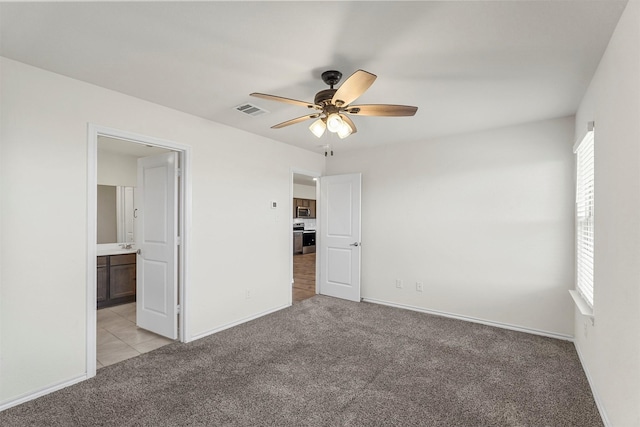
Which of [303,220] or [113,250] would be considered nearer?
[113,250]

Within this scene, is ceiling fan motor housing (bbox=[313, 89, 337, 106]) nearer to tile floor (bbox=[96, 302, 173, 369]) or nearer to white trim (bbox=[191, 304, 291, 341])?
white trim (bbox=[191, 304, 291, 341])

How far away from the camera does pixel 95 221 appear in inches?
104

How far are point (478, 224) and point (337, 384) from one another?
2.60 metres

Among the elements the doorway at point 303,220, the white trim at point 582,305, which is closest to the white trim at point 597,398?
the white trim at point 582,305

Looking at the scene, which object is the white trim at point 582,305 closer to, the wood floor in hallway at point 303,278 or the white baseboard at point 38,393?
the wood floor in hallway at point 303,278

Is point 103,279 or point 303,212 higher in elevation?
point 303,212

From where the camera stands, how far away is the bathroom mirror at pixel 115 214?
16.1ft

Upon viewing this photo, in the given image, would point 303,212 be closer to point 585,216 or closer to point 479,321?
point 479,321

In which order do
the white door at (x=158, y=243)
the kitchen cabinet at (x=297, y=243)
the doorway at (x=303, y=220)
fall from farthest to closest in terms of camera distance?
the kitchen cabinet at (x=297, y=243) → the doorway at (x=303, y=220) → the white door at (x=158, y=243)

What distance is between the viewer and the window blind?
2.60 metres

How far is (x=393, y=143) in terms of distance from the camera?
15.1 ft

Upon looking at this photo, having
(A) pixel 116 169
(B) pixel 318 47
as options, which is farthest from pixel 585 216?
(A) pixel 116 169

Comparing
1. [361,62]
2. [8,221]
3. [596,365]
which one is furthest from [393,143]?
[8,221]

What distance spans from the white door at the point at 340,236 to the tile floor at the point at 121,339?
2.52 metres
